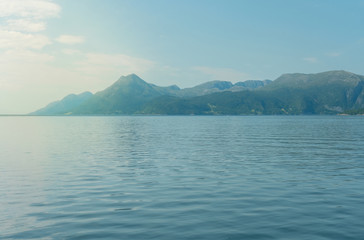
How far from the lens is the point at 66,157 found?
42.8m

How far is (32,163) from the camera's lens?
37.8 m

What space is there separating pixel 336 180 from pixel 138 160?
2340cm

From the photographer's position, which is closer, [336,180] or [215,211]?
[215,211]

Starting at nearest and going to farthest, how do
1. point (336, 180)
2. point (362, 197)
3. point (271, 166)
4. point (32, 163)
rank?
point (362, 197) < point (336, 180) < point (271, 166) < point (32, 163)

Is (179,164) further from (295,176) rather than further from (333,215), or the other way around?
Answer: (333,215)

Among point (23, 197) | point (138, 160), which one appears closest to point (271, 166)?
point (138, 160)

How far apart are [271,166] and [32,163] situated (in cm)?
2851

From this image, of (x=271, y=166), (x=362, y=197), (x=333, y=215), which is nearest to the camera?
(x=333, y=215)

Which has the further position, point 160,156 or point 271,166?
point 160,156

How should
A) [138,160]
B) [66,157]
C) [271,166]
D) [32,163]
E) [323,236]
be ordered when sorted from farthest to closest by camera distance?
[66,157] < [138,160] < [32,163] < [271,166] < [323,236]

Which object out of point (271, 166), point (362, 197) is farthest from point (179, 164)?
point (362, 197)

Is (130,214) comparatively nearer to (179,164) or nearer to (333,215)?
(333,215)

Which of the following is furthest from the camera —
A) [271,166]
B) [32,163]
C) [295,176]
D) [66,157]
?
[66,157]

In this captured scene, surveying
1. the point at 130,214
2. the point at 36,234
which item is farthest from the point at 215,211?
the point at 36,234
